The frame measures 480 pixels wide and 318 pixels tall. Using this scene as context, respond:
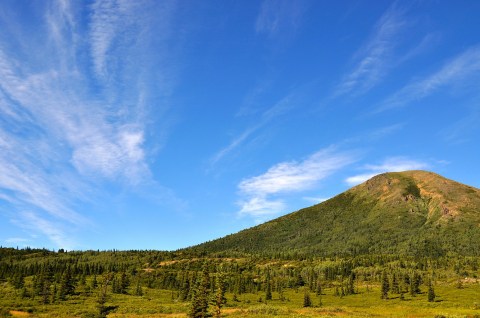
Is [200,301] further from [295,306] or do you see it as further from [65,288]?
[65,288]

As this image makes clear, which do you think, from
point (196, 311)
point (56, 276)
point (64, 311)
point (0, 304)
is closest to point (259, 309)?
point (196, 311)

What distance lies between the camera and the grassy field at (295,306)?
3885 inches

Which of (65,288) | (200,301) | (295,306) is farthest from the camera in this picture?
(65,288)

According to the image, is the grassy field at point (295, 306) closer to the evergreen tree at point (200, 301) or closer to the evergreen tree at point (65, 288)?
the evergreen tree at point (65, 288)

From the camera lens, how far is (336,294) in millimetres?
169000

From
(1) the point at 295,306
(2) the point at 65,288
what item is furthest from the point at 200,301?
(2) the point at 65,288

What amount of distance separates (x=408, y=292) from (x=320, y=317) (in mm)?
95528

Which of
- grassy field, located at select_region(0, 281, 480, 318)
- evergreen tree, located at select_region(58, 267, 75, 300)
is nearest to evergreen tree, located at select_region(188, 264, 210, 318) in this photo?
grassy field, located at select_region(0, 281, 480, 318)

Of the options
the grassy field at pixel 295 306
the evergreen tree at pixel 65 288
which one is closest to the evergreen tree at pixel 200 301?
the grassy field at pixel 295 306

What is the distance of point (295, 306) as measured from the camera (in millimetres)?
127062

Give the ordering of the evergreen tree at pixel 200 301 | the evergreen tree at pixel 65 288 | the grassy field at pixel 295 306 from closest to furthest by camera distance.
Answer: the evergreen tree at pixel 200 301, the grassy field at pixel 295 306, the evergreen tree at pixel 65 288

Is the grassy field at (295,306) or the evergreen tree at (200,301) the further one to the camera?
the grassy field at (295,306)

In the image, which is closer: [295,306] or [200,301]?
[200,301]

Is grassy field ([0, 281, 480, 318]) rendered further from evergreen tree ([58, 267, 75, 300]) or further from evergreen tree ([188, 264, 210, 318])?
evergreen tree ([188, 264, 210, 318])
